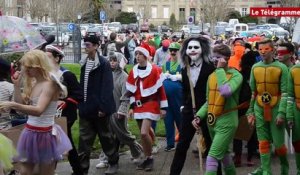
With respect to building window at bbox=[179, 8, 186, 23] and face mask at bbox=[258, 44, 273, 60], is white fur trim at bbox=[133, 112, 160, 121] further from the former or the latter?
building window at bbox=[179, 8, 186, 23]

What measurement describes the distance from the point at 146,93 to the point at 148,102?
5.3 inches

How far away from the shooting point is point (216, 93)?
7.54 metres

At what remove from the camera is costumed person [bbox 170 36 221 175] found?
8117 millimetres

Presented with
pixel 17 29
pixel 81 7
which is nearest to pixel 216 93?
pixel 17 29

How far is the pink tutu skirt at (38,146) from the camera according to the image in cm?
654

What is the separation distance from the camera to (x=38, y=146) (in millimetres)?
6543

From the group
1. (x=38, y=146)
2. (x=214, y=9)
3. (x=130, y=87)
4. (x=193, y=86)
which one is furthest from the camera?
(x=214, y=9)

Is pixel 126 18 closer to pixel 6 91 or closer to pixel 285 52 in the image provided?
pixel 285 52

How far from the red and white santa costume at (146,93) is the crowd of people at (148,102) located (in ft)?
0.05

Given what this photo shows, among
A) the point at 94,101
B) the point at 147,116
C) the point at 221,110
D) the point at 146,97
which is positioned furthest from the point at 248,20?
the point at 221,110

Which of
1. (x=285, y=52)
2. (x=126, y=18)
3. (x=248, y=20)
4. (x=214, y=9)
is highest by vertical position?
(x=214, y=9)

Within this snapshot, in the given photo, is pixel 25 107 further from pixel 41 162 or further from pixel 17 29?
pixel 17 29

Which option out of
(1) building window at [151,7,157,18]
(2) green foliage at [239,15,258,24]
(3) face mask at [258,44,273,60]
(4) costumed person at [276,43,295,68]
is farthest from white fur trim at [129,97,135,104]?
(1) building window at [151,7,157,18]

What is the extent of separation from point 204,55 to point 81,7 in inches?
2145
